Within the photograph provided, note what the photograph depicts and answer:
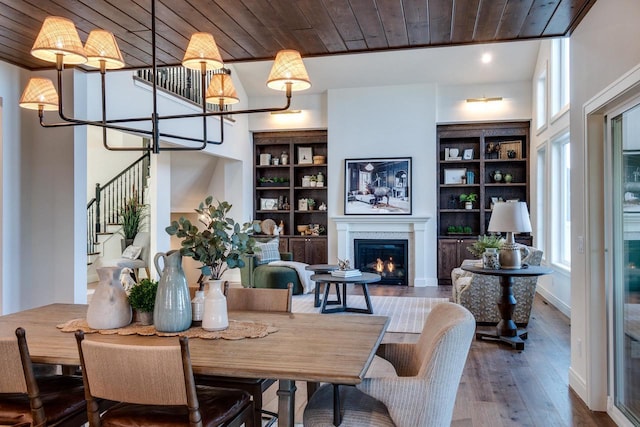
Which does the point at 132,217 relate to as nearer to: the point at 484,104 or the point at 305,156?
the point at 305,156

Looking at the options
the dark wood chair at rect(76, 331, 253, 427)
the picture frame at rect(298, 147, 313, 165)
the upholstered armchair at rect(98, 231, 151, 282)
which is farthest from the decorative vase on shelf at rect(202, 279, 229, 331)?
the picture frame at rect(298, 147, 313, 165)

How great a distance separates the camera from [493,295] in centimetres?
539

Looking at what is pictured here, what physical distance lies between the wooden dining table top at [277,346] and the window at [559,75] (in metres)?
5.25

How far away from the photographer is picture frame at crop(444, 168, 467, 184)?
28.9 ft

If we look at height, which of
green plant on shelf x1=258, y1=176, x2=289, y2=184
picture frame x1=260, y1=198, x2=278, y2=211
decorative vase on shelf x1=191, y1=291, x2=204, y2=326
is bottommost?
decorative vase on shelf x1=191, y1=291, x2=204, y2=326

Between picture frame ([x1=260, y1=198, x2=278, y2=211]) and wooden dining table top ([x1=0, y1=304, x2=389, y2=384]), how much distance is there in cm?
698

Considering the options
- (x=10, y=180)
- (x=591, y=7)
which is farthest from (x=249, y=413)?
(x=10, y=180)

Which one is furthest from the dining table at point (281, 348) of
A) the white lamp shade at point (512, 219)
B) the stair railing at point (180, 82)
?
the stair railing at point (180, 82)

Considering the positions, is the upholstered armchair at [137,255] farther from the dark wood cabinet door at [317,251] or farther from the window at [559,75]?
the window at [559,75]

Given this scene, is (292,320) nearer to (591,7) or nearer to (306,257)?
(591,7)

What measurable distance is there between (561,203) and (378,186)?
296 centimetres

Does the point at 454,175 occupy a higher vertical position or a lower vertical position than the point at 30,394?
higher

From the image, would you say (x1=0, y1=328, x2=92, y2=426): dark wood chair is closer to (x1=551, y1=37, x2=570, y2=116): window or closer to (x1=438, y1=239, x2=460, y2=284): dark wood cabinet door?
(x1=551, y1=37, x2=570, y2=116): window

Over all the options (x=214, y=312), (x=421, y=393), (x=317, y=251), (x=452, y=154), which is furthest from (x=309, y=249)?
(x=421, y=393)
